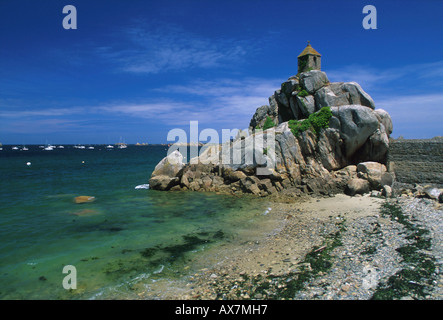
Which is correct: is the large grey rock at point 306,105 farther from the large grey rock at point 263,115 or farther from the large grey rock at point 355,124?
the large grey rock at point 263,115

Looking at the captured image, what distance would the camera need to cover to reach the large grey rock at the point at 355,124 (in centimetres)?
2559

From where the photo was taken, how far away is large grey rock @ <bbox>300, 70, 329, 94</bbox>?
3112cm

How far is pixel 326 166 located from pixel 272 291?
20.6 m

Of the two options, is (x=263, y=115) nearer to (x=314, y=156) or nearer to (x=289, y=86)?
(x=289, y=86)

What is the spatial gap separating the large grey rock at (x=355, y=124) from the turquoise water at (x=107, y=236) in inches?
475

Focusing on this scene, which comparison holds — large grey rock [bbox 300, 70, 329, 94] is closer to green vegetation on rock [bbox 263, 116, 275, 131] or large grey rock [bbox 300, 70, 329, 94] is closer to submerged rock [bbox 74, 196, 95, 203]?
green vegetation on rock [bbox 263, 116, 275, 131]

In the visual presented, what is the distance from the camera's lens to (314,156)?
27062mm

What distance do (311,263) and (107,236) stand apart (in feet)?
36.9

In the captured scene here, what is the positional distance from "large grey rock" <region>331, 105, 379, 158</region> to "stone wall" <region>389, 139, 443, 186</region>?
2.63 meters

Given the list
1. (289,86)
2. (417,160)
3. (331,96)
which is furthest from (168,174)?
(417,160)

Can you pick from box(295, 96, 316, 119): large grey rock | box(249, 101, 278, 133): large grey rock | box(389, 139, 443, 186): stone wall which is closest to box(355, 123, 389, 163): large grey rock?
box(389, 139, 443, 186): stone wall

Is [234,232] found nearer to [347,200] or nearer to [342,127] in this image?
[347,200]

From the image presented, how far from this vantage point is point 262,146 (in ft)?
90.3
